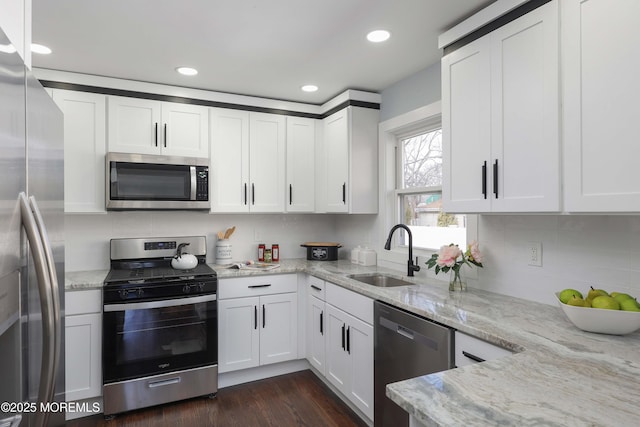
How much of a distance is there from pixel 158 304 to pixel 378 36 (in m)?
2.26

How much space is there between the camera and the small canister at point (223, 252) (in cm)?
336

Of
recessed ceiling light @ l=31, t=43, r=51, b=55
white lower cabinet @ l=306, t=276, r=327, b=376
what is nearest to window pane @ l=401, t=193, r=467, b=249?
white lower cabinet @ l=306, t=276, r=327, b=376

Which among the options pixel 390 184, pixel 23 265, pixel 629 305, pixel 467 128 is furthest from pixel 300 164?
pixel 23 265

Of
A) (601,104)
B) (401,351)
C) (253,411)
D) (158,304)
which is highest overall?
(601,104)

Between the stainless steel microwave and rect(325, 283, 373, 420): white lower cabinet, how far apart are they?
133cm

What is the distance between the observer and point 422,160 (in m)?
2.92

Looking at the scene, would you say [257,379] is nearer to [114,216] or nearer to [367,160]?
[114,216]

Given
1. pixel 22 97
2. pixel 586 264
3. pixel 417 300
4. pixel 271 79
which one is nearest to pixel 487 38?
pixel 586 264

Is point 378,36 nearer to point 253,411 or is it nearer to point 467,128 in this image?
point 467,128

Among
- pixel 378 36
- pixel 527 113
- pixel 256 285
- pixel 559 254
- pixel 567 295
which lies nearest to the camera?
pixel 567 295

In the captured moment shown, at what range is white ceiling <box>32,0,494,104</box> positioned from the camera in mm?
1921

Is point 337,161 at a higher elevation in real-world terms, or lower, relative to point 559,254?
higher

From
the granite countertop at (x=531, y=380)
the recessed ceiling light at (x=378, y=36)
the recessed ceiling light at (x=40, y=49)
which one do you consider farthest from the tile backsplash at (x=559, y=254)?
the recessed ceiling light at (x=40, y=49)

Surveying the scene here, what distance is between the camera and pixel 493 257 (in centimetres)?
219
